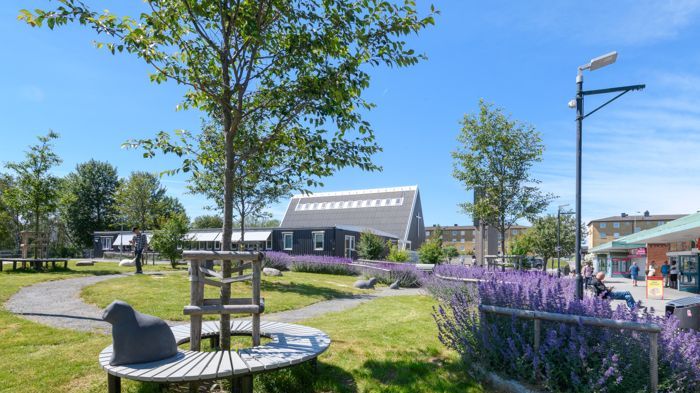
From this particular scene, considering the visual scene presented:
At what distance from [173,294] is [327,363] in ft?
26.2

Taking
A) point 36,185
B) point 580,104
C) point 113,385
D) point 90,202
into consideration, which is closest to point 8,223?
point 90,202

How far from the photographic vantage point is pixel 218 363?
418 cm

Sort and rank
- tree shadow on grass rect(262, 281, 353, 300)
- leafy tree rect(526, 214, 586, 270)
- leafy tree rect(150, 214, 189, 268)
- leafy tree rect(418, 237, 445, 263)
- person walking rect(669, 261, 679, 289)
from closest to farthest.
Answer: tree shadow on grass rect(262, 281, 353, 300) < leafy tree rect(150, 214, 189, 268) < person walking rect(669, 261, 679, 289) < leafy tree rect(418, 237, 445, 263) < leafy tree rect(526, 214, 586, 270)

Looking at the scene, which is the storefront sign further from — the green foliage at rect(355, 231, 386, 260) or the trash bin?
the green foliage at rect(355, 231, 386, 260)

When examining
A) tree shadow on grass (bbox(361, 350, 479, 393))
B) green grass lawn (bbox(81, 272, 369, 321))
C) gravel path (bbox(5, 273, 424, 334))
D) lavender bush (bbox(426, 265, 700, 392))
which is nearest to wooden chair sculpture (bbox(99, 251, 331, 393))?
tree shadow on grass (bbox(361, 350, 479, 393))

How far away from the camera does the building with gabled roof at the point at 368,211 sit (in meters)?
44.2

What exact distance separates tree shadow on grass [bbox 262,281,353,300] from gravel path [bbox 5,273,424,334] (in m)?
0.76

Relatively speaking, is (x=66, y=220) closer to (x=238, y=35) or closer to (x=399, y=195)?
(x=399, y=195)

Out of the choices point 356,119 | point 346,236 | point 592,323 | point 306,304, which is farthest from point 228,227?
point 346,236

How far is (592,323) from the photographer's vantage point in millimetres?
4383

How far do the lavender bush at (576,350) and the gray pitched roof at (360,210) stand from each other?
122 feet

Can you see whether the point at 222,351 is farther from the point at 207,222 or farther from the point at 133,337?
the point at 207,222

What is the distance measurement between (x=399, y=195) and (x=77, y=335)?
40338mm

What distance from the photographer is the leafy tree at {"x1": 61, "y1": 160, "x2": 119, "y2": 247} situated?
54.2 meters
